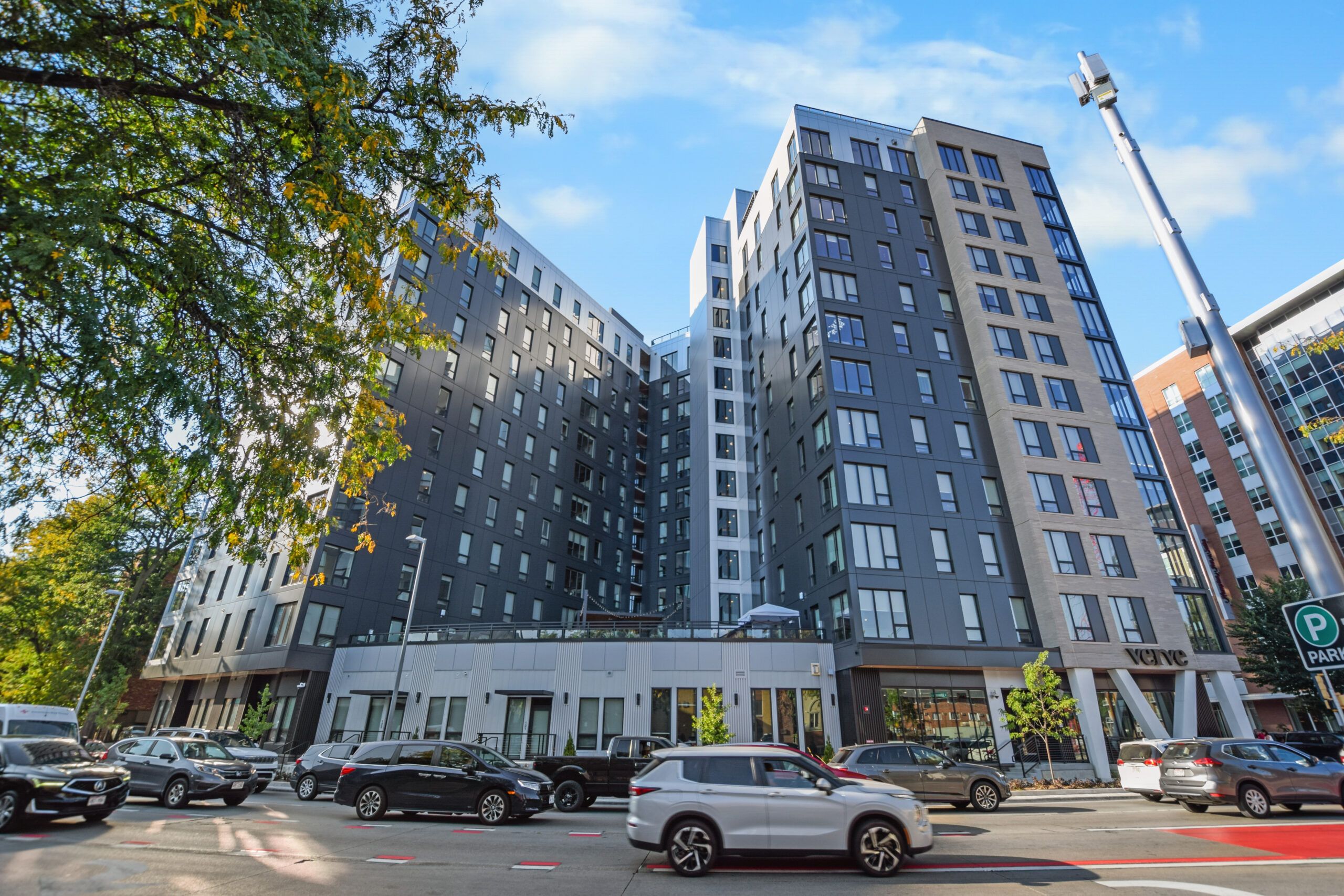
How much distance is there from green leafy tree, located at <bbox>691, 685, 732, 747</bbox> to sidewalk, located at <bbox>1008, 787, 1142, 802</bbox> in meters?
10.0

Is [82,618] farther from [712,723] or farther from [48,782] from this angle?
[712,723]

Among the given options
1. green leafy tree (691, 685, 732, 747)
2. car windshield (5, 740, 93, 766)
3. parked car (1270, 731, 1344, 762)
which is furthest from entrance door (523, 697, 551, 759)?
parked car (1270, 731, 1344, 762)

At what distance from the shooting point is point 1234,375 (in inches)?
275

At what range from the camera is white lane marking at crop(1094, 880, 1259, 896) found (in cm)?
741

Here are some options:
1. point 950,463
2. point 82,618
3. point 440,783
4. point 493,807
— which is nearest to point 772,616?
point 950,463

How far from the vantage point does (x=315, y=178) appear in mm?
8086

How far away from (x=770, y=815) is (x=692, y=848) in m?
1.18

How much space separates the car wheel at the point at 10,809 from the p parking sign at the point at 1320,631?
64.2 feet

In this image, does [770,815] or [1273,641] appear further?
[1273,641]

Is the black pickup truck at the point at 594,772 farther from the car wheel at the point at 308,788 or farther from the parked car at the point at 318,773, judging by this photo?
the car wheel at the point at 308,788

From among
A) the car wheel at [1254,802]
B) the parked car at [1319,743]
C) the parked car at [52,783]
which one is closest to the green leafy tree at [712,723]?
the car wheel at [1254,802]

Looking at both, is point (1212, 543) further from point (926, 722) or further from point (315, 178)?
point (315, 178)

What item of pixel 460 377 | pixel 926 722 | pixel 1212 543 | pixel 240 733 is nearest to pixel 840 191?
pixel 460 377

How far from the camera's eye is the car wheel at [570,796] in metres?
16.8
